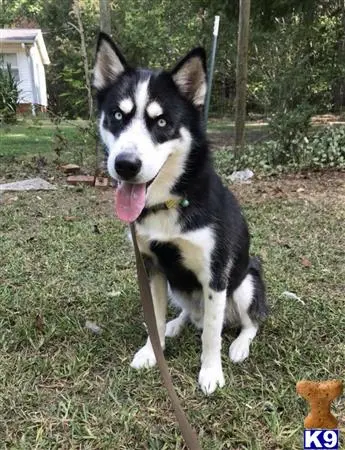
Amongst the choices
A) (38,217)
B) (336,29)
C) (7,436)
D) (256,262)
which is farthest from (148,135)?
(336,29)

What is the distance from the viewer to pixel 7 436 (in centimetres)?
194

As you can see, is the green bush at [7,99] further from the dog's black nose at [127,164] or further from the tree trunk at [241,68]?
the dog's black nose at [127,164]

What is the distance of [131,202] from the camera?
1.99 m

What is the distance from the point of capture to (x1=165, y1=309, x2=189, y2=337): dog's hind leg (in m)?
2.72

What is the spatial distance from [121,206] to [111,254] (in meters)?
1.92

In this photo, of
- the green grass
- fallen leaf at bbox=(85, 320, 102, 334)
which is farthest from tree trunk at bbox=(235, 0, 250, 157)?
fallen leaf at bbox=(85, 320, 102, 334)

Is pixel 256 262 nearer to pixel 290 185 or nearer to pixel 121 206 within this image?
pixel 121 206

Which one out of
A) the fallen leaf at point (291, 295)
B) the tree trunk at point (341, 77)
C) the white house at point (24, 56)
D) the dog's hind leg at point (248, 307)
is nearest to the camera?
the dog's hind leg at point (248, 307)

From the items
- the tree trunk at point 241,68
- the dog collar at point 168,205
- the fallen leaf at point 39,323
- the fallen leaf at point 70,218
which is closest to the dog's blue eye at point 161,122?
the dog collar at point 168,205

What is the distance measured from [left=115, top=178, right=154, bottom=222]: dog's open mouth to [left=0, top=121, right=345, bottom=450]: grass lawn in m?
0.84

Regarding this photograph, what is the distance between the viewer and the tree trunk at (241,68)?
654 centimetres

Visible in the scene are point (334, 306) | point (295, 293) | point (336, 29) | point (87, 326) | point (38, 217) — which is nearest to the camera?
point (87, 326)

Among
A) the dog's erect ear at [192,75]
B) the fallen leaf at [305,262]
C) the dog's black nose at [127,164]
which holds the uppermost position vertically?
the dog's erect ear at [192,75]

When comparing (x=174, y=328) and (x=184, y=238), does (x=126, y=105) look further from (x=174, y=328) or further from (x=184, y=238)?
(x=174, y=328)
